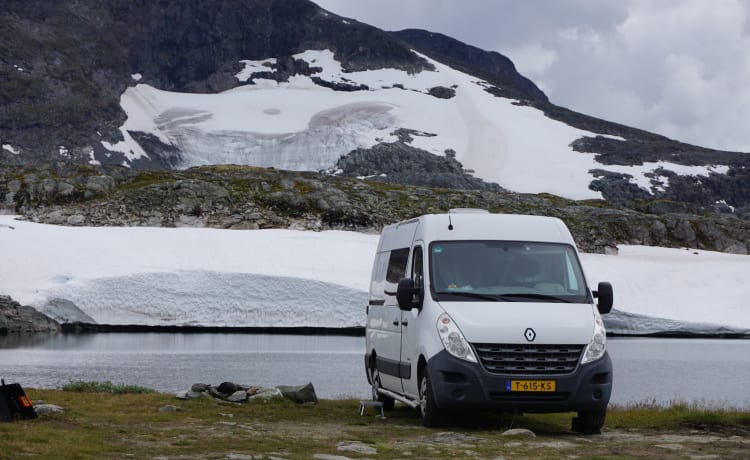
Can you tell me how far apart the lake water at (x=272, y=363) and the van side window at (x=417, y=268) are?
21.2ft

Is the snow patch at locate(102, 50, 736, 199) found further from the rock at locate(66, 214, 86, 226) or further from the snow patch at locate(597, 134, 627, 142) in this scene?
the rock at locate(66, 214, 86, 226)

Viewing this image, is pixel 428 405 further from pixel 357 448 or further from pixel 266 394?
pixel 266 394

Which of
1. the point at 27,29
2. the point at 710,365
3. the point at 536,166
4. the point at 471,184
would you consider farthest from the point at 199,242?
the point at 27,29

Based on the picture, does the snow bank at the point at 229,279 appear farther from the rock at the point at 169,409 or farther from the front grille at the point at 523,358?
the front grille at the point at 523,358

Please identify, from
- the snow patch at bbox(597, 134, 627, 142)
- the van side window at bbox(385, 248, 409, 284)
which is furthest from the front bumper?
the snow patch at bbox(597, 134, 627, 142)

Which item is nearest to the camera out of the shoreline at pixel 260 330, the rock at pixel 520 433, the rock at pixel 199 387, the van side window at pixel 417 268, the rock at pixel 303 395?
the rock at pixel 520 433

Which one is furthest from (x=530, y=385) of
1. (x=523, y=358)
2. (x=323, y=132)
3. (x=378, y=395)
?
(x=323, y=132)

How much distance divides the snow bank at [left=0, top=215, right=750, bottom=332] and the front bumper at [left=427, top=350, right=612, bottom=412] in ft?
126

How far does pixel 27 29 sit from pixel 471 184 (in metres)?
110

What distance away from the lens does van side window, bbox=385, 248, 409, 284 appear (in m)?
15.4

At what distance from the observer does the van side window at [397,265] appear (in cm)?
1545

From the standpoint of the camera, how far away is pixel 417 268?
14555 mm

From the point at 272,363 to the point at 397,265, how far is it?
17600mm

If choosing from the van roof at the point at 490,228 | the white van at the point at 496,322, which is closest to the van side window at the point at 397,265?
the white van at the point at 496,322
